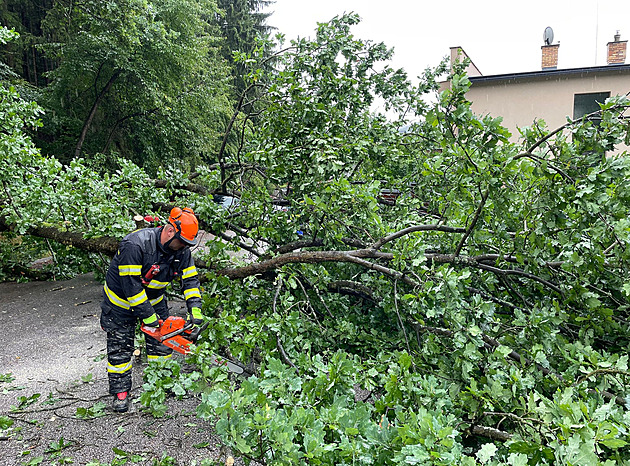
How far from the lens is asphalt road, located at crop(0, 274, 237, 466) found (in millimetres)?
2328

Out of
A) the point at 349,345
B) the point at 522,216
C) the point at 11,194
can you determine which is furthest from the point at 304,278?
the point at 11,194

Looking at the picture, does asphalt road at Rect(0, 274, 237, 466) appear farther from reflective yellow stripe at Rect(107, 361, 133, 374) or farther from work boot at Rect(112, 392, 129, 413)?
reflective yellow stripe at Rect(107, 361, 133, 374)

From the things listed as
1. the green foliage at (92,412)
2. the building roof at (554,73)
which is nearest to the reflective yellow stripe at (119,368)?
the green foliage at (92,412)

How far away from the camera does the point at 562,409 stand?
4.45ft

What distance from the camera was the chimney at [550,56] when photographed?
14594mm

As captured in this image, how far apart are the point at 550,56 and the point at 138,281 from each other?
17.2 meters

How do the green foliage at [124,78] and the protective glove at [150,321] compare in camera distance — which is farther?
the green foliage at [124,78]

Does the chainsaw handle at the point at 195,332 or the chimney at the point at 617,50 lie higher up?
the chimney at the point at 617,50

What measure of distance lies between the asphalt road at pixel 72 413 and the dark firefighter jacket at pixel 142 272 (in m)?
0.74

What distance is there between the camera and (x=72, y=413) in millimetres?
2754

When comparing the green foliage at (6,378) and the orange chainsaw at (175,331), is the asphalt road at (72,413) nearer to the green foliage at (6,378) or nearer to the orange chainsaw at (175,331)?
the green foliage at (6,378)

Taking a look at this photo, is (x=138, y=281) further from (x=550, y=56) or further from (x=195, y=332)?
(x=550, y=56)

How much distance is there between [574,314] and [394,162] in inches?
94.3

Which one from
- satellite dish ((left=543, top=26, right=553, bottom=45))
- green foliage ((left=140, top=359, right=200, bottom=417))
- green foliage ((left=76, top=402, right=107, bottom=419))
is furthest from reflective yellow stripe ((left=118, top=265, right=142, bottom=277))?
satellite dish ((left=543, top=26, right=553, bottom=45))
